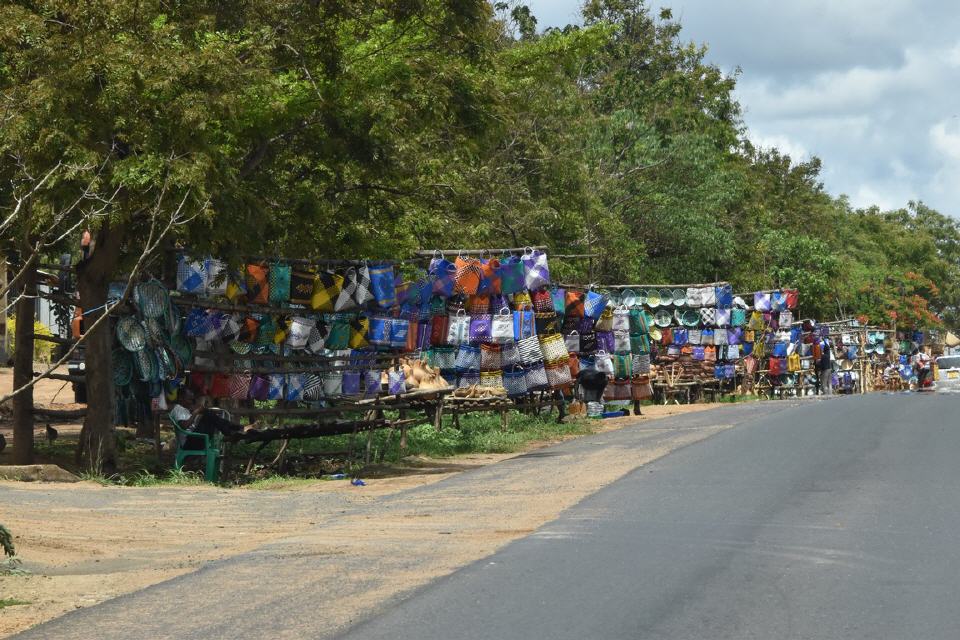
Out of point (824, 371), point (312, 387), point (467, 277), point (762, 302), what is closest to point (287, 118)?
point (312, 387)

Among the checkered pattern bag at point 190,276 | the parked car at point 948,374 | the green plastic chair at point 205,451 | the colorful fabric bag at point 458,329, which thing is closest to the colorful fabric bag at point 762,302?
the parked car at point 948,374

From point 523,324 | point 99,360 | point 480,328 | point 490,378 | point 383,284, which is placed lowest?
point 490,378

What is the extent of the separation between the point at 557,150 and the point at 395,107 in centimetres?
2178

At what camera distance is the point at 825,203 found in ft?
271

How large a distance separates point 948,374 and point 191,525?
41388mm

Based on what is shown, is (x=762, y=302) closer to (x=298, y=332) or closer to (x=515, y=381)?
(x=515, y=381)

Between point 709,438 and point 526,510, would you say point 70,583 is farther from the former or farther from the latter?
point 709,438

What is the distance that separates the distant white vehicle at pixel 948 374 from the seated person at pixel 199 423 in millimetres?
35858

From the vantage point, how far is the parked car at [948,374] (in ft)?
157

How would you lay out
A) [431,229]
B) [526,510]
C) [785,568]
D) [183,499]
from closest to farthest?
1. [785,568]
2. [526,510]
3. [183,499]
4. [431,229]

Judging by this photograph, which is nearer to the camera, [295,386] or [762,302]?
[295,386]

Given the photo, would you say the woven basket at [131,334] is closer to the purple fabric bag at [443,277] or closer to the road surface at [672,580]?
the road surface at [672,580]

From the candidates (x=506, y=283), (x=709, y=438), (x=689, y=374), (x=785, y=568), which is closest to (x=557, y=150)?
(x=689, y=374)

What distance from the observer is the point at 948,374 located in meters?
48.9
